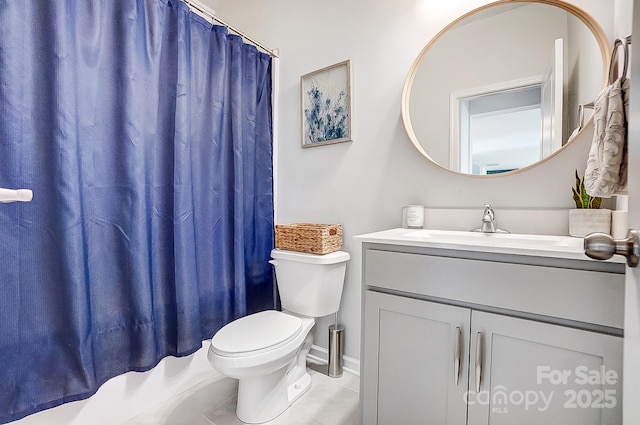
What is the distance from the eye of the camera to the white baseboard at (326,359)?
1.71 metres

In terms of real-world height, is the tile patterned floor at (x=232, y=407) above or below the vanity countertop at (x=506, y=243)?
below

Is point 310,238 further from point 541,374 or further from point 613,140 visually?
point 613,140

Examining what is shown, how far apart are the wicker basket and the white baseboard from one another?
2.20 ft

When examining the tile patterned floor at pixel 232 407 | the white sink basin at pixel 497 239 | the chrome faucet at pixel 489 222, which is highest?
the chrome faucet at pixel 489 222

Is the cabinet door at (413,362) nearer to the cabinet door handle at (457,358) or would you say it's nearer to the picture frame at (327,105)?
the cabinet door handle at (457,358)

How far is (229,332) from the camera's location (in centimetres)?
132

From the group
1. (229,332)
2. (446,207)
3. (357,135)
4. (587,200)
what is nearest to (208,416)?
(229,332)

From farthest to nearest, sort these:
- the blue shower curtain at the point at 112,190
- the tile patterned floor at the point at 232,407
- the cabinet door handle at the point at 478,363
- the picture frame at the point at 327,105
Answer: the picture frame at the point at 327,105, the tile patterned floor at the point at 232,407, the blue shower curtain at the point at 112,190, the cabinet door handle at the point at 478,363

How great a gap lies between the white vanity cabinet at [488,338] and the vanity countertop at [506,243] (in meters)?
0.03

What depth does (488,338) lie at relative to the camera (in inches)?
35.4

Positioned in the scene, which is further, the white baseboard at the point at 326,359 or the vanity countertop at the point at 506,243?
the white baseboard at the point at 326,359

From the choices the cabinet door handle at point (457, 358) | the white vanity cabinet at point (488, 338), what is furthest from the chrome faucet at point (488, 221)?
the cabinet door handle at point (457, 358)

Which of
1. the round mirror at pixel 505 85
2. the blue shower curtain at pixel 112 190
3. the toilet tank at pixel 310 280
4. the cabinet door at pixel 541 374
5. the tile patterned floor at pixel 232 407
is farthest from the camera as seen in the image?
the toilet tank at pixel 310 280

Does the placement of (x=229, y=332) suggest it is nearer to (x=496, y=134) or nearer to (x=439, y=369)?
(x=439, y=369)
